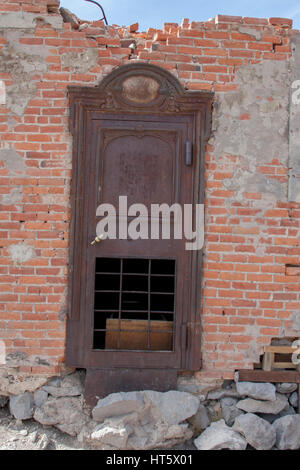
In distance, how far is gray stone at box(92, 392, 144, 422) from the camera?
3738 millimetres

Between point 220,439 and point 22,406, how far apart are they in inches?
71.3

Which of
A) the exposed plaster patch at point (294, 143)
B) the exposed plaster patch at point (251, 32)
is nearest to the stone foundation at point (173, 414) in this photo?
the exposed plaster patch at point (294, 143)

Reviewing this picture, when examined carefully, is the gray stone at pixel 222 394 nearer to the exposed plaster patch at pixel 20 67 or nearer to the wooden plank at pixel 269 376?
the wooden plank at pixel 269 376

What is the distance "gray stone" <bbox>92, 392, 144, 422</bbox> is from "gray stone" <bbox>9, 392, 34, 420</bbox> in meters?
0.62

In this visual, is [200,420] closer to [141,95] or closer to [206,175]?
[206,175]

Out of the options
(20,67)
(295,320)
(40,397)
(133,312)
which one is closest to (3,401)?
(40,397)

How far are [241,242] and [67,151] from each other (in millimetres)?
1850

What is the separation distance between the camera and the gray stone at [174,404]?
12.3ft

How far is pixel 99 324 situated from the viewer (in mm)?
4520
